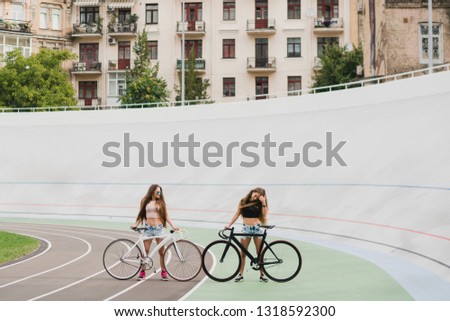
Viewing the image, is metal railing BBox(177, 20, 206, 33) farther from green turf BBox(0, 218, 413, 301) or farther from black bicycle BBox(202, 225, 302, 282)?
black bicycle BBox(202, 225, 302, 282)

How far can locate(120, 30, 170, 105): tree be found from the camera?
47719mm

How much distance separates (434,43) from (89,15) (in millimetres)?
31107

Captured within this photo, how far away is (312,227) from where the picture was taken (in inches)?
971

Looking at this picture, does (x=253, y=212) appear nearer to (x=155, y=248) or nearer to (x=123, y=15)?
(x=155, y=248)

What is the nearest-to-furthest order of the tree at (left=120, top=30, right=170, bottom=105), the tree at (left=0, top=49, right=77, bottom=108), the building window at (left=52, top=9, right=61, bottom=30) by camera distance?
the tree at (left=120, top=30, right=170, bottom=105) → the tree at (left=0, top=49, right=77, bottom=108) → the building window at (left=52, top=9, right=61, bottom=30)

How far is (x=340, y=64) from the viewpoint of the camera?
159 ft

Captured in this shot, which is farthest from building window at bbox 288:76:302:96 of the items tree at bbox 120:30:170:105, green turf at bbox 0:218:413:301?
green turf at bbox 0:218:413:301

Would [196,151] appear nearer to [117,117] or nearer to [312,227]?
[117,117]

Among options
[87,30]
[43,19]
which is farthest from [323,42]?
[43,19]

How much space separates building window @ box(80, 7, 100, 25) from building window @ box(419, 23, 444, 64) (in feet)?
97.6

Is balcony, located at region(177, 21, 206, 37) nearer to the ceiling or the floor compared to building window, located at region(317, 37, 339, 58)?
nearer to the ceiling

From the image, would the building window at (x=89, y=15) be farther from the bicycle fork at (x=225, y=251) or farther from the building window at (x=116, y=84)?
the bicycle fork at (x=225, y=251)

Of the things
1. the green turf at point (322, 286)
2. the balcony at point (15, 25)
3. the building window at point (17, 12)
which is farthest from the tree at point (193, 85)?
the green turf at point (322, 286)

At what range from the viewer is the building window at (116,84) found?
55781mm
